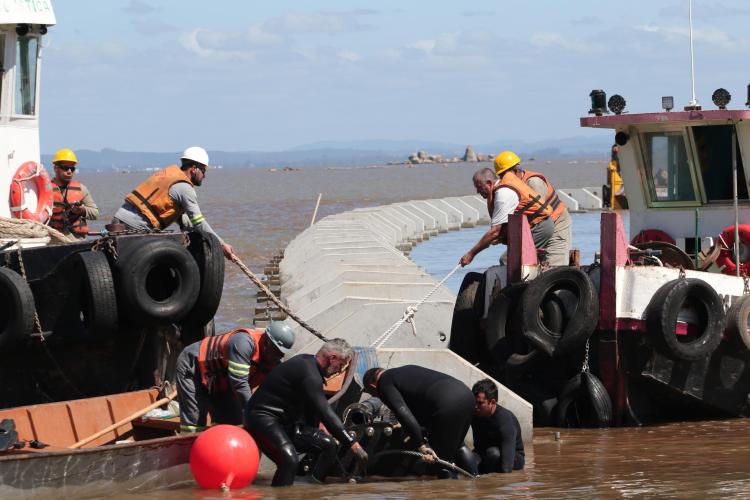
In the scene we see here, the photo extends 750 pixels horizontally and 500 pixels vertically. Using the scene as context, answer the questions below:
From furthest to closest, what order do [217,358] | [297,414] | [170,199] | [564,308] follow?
[564,308] → [170,199] → [217,358] → [297,414]

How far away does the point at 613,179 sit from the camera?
62.6 ft

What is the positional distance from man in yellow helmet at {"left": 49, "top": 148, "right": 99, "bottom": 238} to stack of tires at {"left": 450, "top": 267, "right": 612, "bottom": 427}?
446 cm

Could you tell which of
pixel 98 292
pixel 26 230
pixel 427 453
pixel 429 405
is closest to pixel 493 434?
pixel 427 453

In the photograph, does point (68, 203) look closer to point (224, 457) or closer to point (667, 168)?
point (224, 457)

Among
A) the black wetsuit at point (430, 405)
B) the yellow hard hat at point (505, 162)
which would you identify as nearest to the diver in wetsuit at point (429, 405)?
the black wetsuit at point (430, 405)

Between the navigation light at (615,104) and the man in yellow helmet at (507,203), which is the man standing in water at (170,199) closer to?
the man in yellow helmet at (507,203)

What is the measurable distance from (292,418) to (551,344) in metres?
3.37

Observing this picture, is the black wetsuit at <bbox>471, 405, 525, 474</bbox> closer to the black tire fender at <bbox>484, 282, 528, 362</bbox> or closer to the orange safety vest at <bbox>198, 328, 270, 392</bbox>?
the orange safety vest at <bbox>198, 328, 270, 392</bbox>

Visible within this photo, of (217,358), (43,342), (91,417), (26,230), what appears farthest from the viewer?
(26,230)

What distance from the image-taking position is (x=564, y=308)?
1306cm

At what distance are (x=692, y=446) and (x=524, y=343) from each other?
6.32 feet

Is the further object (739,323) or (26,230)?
(26,230)

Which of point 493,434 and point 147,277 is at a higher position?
point 147,277

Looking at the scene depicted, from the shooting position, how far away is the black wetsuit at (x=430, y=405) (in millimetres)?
10312
